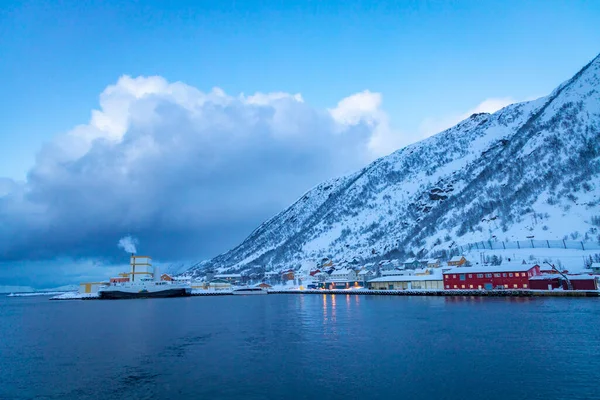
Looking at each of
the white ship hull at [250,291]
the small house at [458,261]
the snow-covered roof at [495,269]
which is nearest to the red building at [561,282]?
the snow-covered roof at [495,269]

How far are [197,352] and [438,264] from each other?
118 m

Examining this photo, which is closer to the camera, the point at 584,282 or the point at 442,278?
the point at 584,282

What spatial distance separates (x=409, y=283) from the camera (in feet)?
390

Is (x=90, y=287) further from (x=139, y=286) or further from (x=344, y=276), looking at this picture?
(x=344, y=276)

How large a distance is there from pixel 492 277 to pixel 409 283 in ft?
97.2

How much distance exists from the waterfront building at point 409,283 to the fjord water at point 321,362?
68437mm

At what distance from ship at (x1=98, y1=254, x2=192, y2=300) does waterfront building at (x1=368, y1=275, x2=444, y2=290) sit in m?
77.7

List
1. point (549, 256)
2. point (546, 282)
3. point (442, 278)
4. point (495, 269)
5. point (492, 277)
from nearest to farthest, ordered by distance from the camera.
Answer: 1. point (546, 282)
2. point (492, 277)
3. point (495, 269)
4. point (549, 256)
5. point (442, 278)

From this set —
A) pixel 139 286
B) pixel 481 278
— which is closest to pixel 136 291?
pixel 139 286

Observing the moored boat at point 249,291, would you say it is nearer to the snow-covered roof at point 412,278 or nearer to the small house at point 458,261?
the snow-covered roof at point 412,278

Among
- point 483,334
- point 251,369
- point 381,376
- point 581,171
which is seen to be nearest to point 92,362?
point 251,369

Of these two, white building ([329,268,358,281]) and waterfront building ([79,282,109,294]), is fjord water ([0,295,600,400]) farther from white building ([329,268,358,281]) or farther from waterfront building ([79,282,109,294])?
waterfront building ([79,282,109,294])

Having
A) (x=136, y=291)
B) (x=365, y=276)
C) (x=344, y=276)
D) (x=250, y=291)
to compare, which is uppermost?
(x=344, y=276)

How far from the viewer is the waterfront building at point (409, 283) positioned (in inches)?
4392
